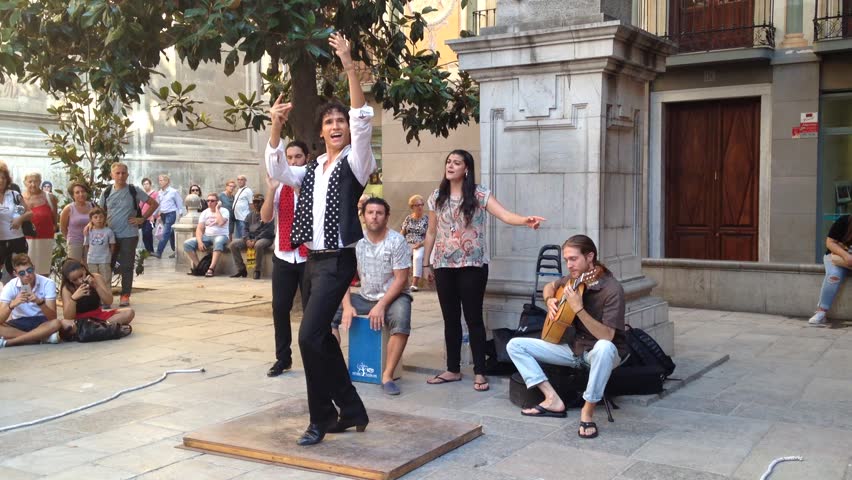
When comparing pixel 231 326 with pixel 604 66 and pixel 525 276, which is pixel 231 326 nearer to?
pixel 525 276

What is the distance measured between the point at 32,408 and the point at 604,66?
4.94 meters

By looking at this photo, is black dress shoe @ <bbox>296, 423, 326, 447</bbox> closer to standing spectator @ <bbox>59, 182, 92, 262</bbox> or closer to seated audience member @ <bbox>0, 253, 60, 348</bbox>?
seated audience member @ <bbox>0, 253, 60, 348</bbox>

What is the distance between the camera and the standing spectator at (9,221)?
10.8 m

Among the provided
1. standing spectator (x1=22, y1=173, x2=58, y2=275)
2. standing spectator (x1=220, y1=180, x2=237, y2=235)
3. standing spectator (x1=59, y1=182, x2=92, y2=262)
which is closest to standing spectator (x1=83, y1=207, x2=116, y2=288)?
standing spectator (x1=59, y1=182, x2=92, y2=262)

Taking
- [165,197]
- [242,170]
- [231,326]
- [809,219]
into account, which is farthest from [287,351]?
[242,170]

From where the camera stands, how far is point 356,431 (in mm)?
5598

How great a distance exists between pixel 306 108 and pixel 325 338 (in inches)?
224

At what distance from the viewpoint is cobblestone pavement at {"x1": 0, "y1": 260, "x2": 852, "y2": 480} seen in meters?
5.09

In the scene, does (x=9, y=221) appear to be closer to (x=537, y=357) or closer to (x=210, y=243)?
(x=210, y=243)

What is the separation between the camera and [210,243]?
16359 mm

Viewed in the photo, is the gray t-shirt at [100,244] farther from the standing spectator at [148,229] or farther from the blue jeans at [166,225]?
the blue jeans at [166,225]

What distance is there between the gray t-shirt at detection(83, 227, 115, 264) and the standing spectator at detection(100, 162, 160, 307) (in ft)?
0.34

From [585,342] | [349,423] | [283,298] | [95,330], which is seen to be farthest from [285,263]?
[95,330]

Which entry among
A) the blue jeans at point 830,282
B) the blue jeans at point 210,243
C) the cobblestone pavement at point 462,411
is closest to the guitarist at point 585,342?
the cobblestone pavement at point 462,411
